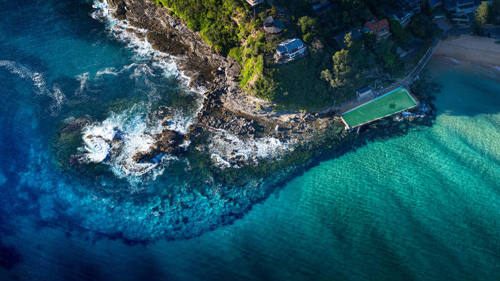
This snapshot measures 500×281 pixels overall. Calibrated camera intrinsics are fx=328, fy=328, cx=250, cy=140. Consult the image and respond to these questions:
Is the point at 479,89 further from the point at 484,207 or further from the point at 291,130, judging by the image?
the point at 291,130

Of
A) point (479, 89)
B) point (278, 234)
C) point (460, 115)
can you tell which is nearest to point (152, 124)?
point (278, 234)

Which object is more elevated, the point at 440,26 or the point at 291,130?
the point at 440,26

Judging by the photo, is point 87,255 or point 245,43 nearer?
point 87,255

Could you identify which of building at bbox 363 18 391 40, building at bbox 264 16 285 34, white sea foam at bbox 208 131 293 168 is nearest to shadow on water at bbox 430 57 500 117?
building at bbox 363 18 391 40

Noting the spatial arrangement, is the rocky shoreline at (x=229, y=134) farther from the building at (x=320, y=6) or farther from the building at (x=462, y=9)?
the building at (x=462, y=9)

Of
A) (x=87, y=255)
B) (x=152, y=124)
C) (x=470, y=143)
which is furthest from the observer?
(x=152, y=124)

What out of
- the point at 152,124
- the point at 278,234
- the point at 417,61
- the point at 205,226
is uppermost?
the point at 152,124

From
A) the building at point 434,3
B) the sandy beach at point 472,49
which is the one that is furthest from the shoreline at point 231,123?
the building at point 434,3
